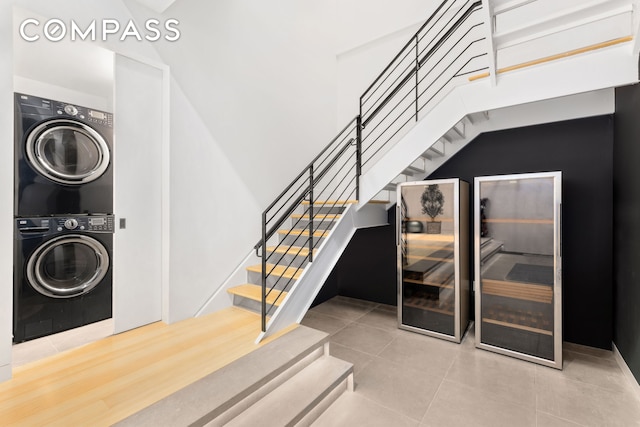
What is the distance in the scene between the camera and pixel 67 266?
2621 millimetres

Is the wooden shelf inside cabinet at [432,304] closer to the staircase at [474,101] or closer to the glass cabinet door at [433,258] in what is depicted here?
the glass cabinet door at [433,258]

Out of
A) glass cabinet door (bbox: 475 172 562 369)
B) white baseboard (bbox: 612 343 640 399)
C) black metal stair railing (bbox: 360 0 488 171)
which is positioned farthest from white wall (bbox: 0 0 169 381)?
white baseboard (bbox: 612 343 640 399)

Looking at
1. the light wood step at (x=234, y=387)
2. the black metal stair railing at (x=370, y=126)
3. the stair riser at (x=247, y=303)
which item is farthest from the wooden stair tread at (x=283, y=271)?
the light wood step at (x=234, y=387)

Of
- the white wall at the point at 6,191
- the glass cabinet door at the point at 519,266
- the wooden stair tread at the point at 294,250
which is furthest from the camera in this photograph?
the wooden stair tread at the point at 294,250

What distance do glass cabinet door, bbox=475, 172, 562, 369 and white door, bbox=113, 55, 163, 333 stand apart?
320cm

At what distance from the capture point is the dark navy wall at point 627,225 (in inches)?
85.4

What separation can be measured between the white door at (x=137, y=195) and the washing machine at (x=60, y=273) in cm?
56

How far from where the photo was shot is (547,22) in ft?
6.15

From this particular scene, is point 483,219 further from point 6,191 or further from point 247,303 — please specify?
point 6,191

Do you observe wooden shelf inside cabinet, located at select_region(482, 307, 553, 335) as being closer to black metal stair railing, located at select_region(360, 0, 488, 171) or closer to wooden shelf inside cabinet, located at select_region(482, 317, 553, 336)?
wooden shelf inside cabinet, located at select_region(482, 317, 553, 336)

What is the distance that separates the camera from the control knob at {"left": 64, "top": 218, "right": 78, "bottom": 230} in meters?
2.58

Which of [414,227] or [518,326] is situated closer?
[518,326]

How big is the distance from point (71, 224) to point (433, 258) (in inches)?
146

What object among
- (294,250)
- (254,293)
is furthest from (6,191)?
(294,250)
